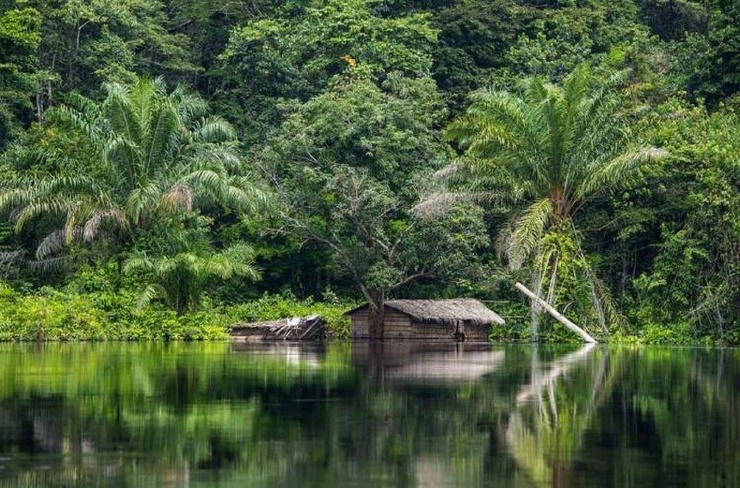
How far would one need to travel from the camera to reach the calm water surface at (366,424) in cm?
977

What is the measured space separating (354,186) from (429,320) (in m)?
4.24

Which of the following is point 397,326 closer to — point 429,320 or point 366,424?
point 429,320

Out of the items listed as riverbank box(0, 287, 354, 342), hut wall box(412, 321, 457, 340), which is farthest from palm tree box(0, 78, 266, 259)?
hut wall box(412, 321, 457, 340)

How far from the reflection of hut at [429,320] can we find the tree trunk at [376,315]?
9 centimetres

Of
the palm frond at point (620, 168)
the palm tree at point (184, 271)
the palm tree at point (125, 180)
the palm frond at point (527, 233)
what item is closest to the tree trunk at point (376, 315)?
the palm tree at point (184, 271)

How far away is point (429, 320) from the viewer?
36500mm

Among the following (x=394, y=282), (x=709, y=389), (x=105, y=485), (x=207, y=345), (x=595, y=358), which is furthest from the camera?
(x=394, y=282)

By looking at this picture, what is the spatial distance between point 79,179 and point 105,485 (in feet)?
87.9

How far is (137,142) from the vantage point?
1406 inches

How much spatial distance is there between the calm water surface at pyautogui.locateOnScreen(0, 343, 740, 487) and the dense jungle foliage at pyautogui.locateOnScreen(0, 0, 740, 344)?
11593 millimetres

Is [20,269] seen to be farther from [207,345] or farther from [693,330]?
[693,330]

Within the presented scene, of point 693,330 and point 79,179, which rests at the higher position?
point 79,179

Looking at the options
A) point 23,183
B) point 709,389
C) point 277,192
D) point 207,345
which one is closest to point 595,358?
point 709,389

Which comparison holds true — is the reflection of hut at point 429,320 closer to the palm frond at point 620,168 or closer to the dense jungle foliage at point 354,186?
the dense jungle foliage at point 354,186
